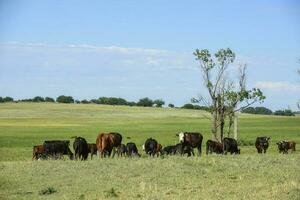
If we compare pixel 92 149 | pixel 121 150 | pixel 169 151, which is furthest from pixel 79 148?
pixel 169 151

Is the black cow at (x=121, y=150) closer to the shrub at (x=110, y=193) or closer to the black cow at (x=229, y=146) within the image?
the black cow at (x=229, y=146)

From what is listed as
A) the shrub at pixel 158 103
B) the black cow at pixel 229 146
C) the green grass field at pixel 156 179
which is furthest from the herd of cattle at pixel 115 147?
the shrub at pixel 158 103

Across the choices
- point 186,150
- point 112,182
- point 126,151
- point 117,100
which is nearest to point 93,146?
point 126,151

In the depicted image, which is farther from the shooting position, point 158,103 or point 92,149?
point 158,103

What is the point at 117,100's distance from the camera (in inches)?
6137

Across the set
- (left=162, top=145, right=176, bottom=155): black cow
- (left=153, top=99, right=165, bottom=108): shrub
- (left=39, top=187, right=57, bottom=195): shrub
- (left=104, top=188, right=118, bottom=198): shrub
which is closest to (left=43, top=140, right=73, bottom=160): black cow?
(left=162, top=145, right=176, bottom=155): black cow

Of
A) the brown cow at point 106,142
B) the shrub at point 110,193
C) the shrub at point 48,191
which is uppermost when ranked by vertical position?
the brown cow at point 106,142

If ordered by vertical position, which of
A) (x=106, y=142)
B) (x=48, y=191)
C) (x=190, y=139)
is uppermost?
(x=190, y=139)

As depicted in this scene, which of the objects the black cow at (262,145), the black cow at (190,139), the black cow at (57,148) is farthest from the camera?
the black cow at (262,145)

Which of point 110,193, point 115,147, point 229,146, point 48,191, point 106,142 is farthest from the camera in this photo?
point 229,146

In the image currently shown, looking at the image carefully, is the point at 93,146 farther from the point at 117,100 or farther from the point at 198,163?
the point at 117,100

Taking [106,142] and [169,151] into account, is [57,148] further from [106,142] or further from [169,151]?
[169,151]

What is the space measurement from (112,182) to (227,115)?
91.3 ft

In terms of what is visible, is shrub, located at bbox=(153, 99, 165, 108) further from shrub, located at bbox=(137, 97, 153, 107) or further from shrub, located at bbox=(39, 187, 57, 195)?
shrub, located at bbox=(39, 187, 57, 195)
